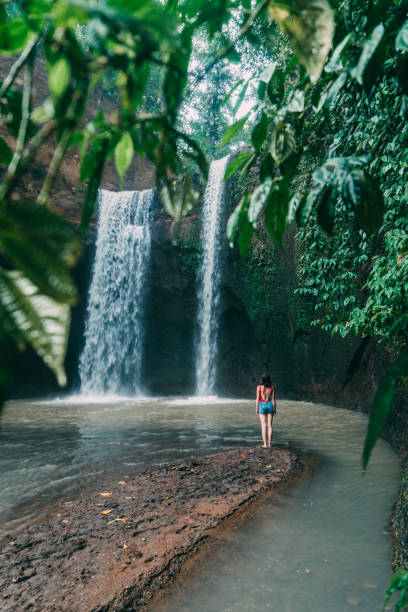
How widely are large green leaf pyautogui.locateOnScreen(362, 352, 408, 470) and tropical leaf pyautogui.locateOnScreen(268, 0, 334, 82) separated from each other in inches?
14.4

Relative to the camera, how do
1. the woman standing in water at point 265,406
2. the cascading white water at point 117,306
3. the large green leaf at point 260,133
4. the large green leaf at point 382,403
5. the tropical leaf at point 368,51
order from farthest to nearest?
the cascading white water at point 117,306
the woman standing in water at point 265,406
the large green leaf at point 260,133
the tropical leaf at point 368,51
the large green leaf at point 382,403

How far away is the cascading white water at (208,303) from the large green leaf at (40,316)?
45.1ft

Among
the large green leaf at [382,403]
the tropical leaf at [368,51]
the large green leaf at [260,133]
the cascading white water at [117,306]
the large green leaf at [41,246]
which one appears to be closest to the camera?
the large green leaf at [41,246]

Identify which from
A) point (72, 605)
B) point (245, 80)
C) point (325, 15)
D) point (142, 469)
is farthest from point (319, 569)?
point (325, 15)

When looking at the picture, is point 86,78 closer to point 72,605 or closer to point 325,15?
point 325,15

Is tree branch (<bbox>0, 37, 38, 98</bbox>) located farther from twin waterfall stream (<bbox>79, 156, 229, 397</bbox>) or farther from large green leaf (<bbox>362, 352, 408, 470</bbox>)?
twin waterfall stream (<bbox>79, 156, 229, 397</bbox>)

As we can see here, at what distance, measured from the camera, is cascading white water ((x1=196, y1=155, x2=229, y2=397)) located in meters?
14.1

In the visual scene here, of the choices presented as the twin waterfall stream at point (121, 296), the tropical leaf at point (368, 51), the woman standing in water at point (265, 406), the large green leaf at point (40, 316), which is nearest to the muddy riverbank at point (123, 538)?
the woman standing in water at point (265, 406)

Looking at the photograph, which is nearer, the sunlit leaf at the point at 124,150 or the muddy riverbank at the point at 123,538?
the sunlit leaf at the point at 124,150

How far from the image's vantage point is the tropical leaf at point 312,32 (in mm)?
474

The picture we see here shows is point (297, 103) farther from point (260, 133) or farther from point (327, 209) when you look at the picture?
point (327, 209)

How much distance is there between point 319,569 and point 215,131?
2275cm

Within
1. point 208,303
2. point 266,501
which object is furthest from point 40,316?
point 208,303

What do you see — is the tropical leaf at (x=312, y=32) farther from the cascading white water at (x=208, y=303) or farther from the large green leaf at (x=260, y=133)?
the cascading white water at (x=208, y=303)
